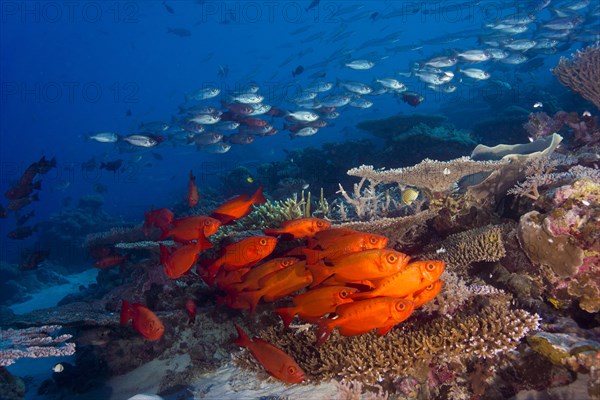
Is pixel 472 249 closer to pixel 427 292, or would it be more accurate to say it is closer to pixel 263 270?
pixel 427 292

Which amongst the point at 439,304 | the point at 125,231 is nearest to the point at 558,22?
the point at 439,304

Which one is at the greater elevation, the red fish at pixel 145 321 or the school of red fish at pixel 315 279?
the school of red fish at pixel 315 279

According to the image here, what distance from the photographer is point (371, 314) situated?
9.61ft

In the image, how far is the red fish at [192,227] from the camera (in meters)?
4.59

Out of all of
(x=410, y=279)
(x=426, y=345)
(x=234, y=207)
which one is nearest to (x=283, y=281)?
(x=410, y=279)

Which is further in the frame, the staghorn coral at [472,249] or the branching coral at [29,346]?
the staghorn coral at [472,249]

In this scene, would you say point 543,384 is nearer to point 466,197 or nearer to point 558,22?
point 466,197

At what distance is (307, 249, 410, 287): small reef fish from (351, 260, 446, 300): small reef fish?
48 mm

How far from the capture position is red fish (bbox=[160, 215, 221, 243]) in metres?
4.59

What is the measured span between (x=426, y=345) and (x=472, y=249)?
5.22 feet

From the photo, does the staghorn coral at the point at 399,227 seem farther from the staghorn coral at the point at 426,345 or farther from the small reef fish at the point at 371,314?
the small reef fish at the point at 371,314

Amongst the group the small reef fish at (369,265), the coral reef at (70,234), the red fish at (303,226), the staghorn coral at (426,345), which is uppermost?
the small reef fish at (369,265)

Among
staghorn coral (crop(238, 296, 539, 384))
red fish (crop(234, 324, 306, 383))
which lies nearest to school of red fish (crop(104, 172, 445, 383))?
red fish (crop(234, 324, 306, 383))

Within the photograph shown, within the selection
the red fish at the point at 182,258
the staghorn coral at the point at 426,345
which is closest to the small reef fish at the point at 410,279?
the staghorn coral at the point at 426,345
